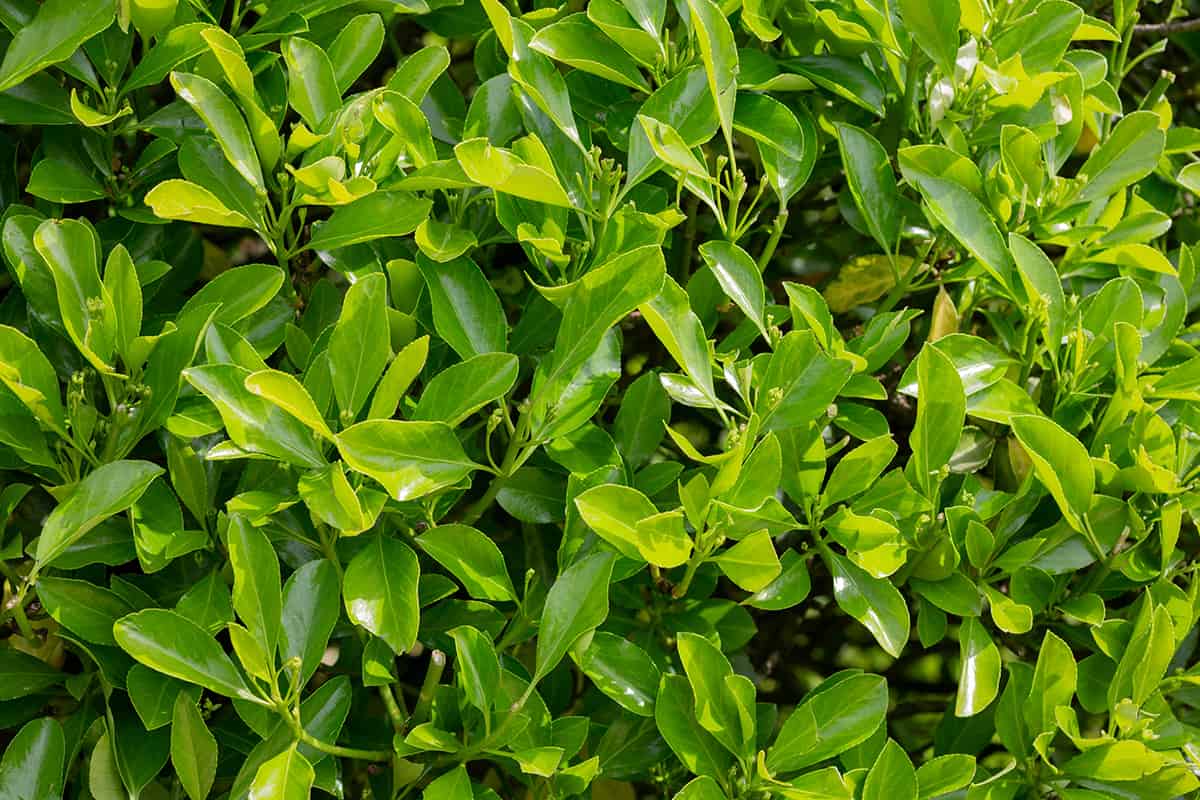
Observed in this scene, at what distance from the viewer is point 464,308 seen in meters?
0.85

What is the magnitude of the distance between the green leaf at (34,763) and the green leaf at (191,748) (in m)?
0.08

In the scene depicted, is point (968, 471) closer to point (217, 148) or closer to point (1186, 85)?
point (217, 148)

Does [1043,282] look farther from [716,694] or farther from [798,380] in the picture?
[716,694]

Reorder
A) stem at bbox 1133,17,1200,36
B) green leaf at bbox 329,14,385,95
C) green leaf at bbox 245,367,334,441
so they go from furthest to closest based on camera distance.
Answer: stem at bbox 1133,17,1200,36
green leaf at bbox 329,14,385,95
green leaf at bbox 245,367,334,441

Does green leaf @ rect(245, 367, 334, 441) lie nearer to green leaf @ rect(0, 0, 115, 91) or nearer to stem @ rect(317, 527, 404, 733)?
stem @ rect(317, 527, 404, 733)

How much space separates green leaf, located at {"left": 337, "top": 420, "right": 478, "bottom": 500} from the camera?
0.73 meters

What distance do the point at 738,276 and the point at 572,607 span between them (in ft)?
0.88

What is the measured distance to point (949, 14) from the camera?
93 centimetres

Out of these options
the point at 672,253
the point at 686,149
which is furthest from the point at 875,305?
the point at 686,149

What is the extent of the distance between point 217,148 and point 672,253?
0.42 metres

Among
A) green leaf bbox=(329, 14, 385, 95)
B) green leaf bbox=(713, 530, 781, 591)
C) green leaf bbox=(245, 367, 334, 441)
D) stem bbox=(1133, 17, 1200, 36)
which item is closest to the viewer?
green leaf bbox=(245, 367, 334, 441)

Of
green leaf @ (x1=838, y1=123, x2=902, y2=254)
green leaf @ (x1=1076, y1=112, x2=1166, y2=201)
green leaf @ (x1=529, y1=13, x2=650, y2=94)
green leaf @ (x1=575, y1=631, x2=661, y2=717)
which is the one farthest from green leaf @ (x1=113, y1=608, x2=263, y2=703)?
green leaf @ (x1=1076, y1=112, x2=1166, y2=201)

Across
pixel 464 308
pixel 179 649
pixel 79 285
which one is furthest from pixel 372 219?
pixel 179 649

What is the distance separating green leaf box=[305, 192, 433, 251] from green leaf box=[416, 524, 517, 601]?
19cm
